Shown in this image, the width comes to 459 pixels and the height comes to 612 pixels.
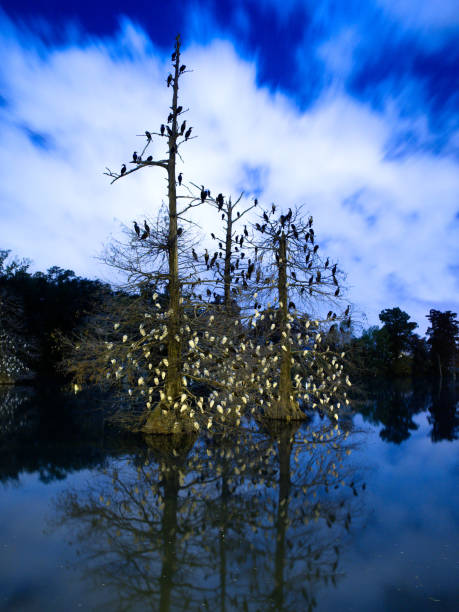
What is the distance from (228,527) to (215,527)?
16cm

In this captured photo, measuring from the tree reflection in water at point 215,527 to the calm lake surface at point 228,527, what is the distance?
0.07ft

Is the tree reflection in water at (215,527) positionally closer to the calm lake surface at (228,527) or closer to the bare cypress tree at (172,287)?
the calm lake surface at (228,527)

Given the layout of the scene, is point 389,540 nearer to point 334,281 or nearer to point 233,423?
point 233,423

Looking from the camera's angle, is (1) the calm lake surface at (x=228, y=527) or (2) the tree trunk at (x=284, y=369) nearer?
(1) the calm lake surface at (x=228, y=527)

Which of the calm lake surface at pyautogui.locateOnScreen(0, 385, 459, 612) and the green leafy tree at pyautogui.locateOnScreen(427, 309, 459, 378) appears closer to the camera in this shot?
the calm lake surface at pyautogui.locateOnScreen(0, 385, 459, 612)

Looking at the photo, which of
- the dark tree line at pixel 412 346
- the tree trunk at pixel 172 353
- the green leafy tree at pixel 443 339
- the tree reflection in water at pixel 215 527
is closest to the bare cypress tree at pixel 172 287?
the tree trunk at pixel 172 353

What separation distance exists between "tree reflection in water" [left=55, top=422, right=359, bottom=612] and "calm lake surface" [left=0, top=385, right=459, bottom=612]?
20 millimetres

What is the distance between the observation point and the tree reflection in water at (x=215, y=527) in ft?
13.5

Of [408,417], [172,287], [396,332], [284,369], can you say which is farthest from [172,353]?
[396,332]

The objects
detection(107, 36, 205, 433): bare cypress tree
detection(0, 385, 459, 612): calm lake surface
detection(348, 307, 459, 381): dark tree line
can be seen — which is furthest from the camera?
detection(348, 307, 459, 381): dark tree line

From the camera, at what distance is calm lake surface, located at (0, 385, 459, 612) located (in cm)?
407

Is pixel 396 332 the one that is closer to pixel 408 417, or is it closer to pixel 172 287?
pixel 408 417

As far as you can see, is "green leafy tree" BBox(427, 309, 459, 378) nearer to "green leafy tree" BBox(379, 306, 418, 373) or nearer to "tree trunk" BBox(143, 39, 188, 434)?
"green leafy tree" BBox(379, 306, 418, 373)

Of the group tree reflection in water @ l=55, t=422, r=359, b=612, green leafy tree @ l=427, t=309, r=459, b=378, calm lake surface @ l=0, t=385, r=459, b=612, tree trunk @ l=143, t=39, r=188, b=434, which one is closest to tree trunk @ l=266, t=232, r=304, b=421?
tree trunk @ l=143, t=39, r=188, b=434
